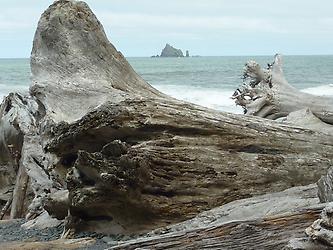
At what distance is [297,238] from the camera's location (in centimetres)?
324

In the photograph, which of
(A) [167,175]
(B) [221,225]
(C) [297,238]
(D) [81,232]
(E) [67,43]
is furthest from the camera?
(E) [67,43]

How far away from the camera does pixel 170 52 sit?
129000 mm

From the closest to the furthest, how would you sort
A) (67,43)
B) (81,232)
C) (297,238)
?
(297,238) < (81,232) < (67,43)

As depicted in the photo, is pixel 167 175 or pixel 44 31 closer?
pixel 167 175

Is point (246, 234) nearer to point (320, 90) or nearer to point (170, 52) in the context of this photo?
point (320, 90)

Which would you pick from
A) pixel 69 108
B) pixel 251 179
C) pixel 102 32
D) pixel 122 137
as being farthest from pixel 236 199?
pixel 102 32

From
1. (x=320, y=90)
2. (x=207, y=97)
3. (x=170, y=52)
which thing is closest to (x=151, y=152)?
(x=207, y=97)

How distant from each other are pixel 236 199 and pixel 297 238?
2790 millimetres

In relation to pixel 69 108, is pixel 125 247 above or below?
below

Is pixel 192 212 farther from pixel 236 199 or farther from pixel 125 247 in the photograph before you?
pixel 125 247

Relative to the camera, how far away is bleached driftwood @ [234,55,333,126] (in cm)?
979

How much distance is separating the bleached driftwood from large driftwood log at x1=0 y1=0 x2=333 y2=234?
3.20 meters

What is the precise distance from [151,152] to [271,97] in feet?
14.8

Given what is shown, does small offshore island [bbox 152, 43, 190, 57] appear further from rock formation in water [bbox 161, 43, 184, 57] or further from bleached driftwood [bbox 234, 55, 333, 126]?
bleached driftwood [bbox 234, 55, 333, 126]
